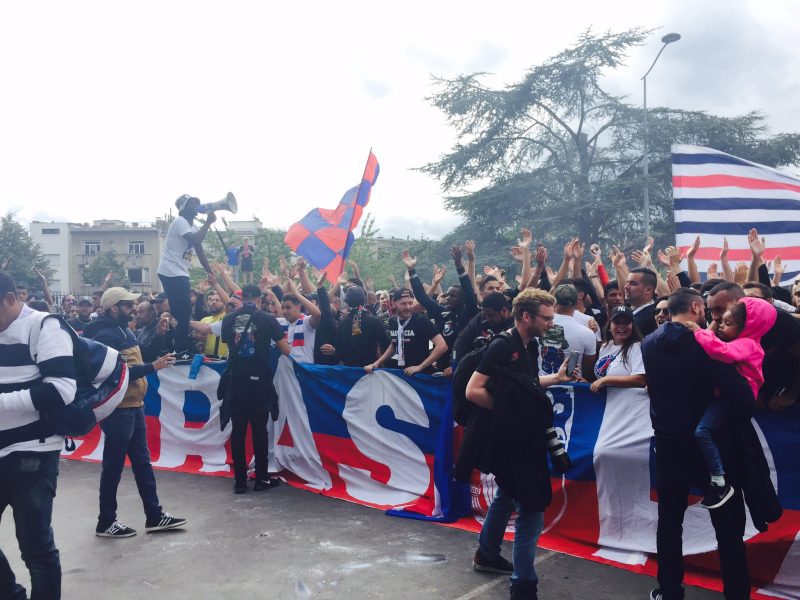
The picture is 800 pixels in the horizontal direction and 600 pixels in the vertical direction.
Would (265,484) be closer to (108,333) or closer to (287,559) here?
(287,559)

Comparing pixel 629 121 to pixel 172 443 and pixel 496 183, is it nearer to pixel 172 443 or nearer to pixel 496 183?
pixel 496 183

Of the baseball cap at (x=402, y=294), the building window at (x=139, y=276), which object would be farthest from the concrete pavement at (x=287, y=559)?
the building window at (x=139, y=276)

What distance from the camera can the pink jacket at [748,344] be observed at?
148 inches

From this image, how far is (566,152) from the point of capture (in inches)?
1261

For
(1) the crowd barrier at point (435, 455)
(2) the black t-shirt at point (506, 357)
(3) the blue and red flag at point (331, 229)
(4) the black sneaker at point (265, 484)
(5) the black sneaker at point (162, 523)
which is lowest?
(4) the black sneaker at point (265, 484)

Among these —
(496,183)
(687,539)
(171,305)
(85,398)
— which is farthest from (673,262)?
(496,183)

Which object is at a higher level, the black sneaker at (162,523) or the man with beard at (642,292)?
the man with beard at (642,292)

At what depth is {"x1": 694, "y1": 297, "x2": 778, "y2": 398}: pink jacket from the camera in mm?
3754

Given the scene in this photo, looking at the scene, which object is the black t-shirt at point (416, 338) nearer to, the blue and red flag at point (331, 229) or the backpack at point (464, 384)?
the backpack at point (464, 384)

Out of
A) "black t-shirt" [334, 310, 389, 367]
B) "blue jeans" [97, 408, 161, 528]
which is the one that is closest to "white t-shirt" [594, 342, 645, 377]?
"black t-shirt" [334, 310, 389, 367]

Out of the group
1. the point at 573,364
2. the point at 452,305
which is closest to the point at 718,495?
the point at 573,364

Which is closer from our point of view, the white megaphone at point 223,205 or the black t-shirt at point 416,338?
the black t-shirt at point 416,338

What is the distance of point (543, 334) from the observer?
4391mm

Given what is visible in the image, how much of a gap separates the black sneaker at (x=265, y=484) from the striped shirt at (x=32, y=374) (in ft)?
11.7
